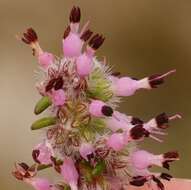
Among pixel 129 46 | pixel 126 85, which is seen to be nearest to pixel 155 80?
pixel 126 85

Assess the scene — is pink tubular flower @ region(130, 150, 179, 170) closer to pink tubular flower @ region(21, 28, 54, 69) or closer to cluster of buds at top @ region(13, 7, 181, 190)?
cluster of buds at top @ region(13, 7, 181, 190)

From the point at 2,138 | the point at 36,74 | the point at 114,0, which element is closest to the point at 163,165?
the point at 36,74

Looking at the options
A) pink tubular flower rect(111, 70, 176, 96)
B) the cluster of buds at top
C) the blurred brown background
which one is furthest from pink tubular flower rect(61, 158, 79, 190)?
the blurred brown background

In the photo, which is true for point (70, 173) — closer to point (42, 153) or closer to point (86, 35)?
point (42, 153)

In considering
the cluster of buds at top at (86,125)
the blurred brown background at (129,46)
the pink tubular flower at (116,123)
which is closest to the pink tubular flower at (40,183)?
the cluster of buds at top at (86,125)

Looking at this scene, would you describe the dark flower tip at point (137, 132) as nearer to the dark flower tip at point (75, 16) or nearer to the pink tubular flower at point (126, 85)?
the pink tubular flower at point (126, 85)

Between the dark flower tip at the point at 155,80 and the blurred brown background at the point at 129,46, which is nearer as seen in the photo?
the dark flower tip at the point at 155,80

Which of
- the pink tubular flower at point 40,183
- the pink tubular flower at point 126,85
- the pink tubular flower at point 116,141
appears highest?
the pink tubular flower at point 126,85
